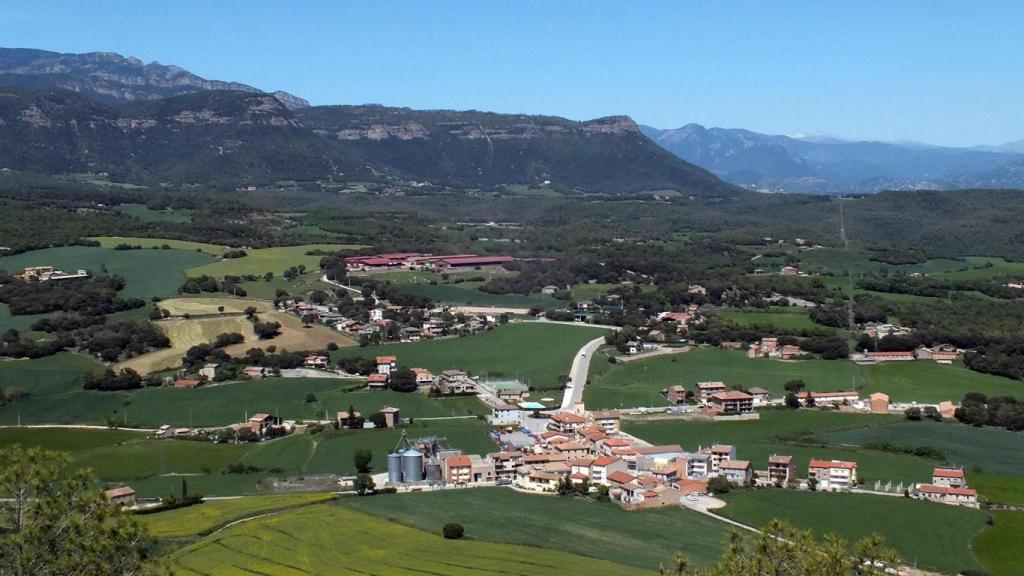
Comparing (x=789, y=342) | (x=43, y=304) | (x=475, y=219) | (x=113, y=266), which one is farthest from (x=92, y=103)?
(x=789, y=342)

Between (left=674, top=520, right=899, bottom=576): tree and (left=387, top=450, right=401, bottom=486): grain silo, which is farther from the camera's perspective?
(left=387, top=450, right=401, bottom=486): grain silo

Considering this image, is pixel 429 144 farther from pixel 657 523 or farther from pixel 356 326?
pixel 657 523

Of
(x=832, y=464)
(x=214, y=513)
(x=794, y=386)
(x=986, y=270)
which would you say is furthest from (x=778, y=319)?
(x=214, y=513)

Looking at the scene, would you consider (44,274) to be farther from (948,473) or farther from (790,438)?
(948,473)

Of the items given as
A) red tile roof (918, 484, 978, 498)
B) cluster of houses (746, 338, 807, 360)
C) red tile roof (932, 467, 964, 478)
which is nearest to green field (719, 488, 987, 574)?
red tile roof (918, 484, 978, 498)

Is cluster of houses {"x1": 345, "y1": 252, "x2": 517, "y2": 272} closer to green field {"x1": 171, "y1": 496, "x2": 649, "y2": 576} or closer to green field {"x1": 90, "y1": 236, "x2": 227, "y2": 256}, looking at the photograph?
green field {"x1": 90, "y1": 236, "x2": 227, "y2": 256}

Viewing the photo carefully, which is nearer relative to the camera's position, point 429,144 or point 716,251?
point 716,251

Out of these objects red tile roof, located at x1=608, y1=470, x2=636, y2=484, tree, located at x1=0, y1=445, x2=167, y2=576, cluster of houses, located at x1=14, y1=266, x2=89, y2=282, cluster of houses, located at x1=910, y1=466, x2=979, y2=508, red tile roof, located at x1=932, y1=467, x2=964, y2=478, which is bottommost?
red tile roof, located at x1=608, y1=470, x2=636, y2=484
